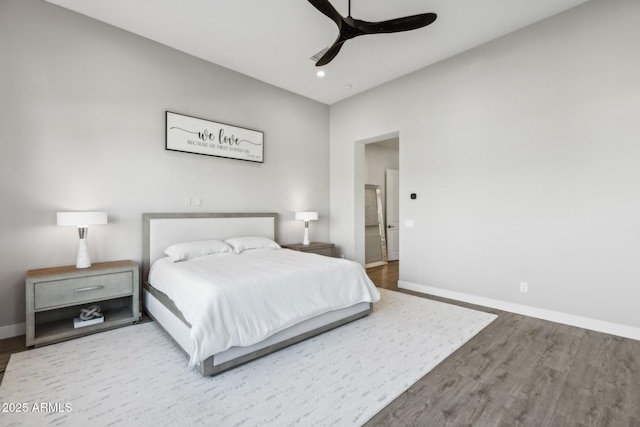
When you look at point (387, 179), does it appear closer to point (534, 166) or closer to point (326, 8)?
point (534, 166)

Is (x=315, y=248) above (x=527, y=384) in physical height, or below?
above

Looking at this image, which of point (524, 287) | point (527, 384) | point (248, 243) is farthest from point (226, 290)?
point (524, 287)

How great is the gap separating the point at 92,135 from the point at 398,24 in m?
3.35

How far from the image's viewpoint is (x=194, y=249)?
354 cm

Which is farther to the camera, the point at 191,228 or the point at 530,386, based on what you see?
the point at 191,228

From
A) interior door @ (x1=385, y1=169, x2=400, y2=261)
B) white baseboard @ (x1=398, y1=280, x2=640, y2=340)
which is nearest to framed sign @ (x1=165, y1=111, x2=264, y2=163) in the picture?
white baseboard @ (x1=398, y1=280, x2=640, y2=340)

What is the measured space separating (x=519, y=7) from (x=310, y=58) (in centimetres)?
239

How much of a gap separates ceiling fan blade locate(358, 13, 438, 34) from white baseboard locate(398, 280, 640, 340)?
322 cm

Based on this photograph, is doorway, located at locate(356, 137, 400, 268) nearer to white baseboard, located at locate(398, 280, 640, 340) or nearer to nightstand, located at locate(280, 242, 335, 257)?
nightstand, located at locate(280, 242, 335, 257)

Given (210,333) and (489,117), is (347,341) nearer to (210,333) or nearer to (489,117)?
(210,333)

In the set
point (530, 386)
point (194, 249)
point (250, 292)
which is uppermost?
point (194, 249)

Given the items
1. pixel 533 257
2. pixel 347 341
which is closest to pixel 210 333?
pixel 347 341

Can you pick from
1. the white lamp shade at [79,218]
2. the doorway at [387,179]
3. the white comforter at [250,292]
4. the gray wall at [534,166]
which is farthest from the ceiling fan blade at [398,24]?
the doorway at [387,179]

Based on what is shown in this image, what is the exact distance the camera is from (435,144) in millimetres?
4250
